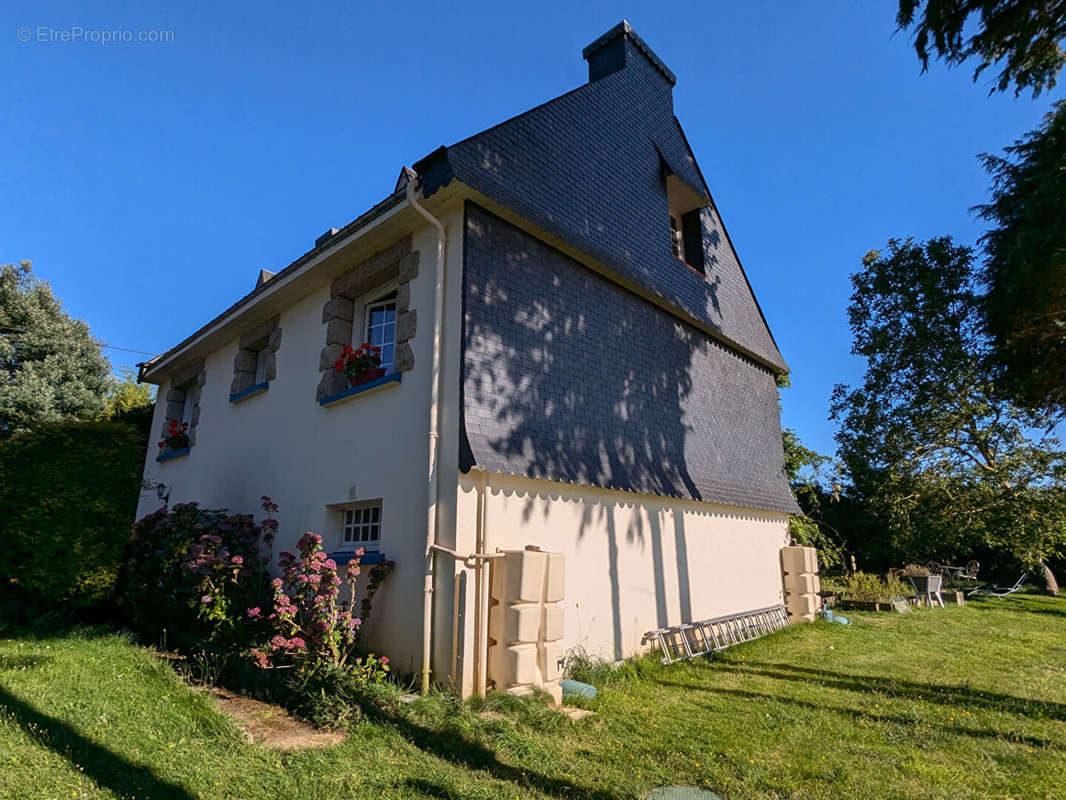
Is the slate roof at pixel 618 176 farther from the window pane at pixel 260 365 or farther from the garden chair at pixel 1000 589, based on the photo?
the garden chair at pixel 1000 589

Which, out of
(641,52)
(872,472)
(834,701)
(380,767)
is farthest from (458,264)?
(872,472)

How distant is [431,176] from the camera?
5.79 meters

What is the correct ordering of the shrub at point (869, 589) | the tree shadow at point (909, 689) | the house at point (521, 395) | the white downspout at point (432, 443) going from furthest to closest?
the shrub at point (869, 589) < the house at point (521, 395) < the white downspout at point (432, 443) < the tree shadow at point (909, 689)

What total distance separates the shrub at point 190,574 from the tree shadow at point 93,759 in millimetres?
1896

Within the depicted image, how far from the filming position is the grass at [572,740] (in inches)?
130

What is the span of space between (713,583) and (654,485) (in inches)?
80.5

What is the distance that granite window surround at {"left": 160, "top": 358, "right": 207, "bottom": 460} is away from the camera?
33.5 ft

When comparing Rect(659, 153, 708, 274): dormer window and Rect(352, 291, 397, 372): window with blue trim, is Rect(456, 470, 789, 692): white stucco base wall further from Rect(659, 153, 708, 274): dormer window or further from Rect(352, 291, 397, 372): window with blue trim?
Rect(659, 153, 708, 274): dormer window

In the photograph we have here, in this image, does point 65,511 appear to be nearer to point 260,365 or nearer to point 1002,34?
point 260,365

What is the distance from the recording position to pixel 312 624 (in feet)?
16.0

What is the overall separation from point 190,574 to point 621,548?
4488 millimetres

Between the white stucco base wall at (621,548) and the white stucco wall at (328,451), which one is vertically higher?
the white stucco wall at (328,451)

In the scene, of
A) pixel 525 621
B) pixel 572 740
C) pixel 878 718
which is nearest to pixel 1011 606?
pixel 878 718

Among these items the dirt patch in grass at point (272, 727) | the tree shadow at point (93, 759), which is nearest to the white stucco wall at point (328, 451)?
the dirt patch in grass at point (272, 727)
